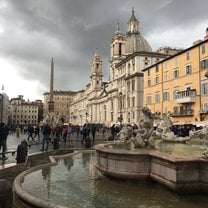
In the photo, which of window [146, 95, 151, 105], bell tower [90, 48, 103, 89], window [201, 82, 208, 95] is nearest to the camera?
window [201, 82, 208, 95]

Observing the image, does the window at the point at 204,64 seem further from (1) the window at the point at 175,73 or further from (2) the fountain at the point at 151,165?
(2) the fountain at the point at 151,165

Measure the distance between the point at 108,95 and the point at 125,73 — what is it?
61.1 ft

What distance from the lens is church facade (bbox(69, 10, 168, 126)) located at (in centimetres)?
6569

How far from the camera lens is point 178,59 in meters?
44.6

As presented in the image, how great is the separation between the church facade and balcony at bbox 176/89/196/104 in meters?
14.3

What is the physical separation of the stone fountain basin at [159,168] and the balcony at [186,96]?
33.5m

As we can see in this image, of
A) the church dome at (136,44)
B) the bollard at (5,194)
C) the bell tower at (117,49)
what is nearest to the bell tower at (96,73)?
the bell tower at (117,49)

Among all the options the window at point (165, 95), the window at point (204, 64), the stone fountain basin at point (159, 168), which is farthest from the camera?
the window at point (165, 95)

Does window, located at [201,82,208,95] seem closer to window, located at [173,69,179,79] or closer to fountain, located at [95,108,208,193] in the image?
window, located at [173,69,179,79]

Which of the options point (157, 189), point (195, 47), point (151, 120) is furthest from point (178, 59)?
point (157, 189)

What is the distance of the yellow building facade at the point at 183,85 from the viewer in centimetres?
3850

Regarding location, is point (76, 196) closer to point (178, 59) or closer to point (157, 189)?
point (157, 189)

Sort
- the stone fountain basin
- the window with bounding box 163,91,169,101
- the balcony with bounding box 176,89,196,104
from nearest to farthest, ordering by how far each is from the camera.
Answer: the stone fountain basin < the balcony with bounding box 176,89,196,104 < the window with bounding box 163,91,169,101

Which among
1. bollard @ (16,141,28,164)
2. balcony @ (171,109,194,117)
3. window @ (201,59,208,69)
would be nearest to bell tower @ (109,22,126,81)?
balcony @ (171,109,194,117)
